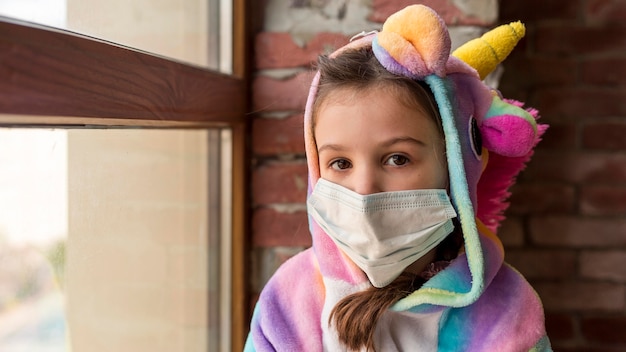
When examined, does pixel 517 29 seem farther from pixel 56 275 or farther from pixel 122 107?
pixel 56 275

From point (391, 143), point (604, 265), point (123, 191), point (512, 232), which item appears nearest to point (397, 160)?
point (391, 143)

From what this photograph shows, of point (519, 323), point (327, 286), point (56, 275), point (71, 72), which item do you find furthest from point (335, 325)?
point (71, 72)

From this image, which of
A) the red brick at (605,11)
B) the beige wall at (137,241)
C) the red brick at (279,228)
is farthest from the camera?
the red brick at (605,11)

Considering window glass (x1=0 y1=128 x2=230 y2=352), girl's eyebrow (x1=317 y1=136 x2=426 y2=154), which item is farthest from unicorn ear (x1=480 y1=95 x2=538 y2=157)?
window glass (x1=0 y1=128 x2=230 y2=352)

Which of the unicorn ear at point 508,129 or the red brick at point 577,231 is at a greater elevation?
the unicorn ear at point 508,129

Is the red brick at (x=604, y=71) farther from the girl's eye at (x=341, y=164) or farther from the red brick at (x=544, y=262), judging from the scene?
the girl's eye at (x=341, y=164)

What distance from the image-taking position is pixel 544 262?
1507 millimetres

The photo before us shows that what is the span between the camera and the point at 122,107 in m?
0.82

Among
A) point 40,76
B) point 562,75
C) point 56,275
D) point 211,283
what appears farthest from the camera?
point 562,75

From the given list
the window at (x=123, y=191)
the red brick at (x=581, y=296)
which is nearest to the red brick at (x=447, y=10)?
the window at (x=123, y=191)

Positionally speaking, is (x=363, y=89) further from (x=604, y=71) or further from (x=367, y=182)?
(x=604, y=71)

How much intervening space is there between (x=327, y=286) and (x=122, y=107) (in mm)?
396

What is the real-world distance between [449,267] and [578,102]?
728 mm

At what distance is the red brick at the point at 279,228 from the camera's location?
1.32 meters
